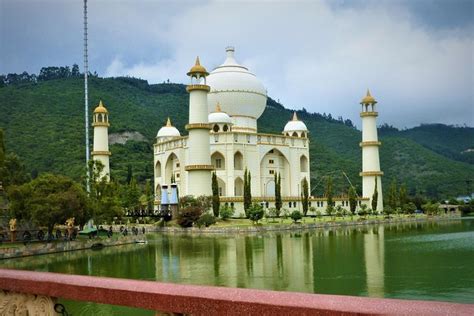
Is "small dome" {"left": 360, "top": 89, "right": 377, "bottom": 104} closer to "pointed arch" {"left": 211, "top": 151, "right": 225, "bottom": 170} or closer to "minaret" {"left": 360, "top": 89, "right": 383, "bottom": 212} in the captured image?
"minaret" {"left": 360, "top": 89, "right": 383, "bottom": 212}

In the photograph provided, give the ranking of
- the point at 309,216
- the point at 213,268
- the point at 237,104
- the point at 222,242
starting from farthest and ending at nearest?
the point at 237,104
the point at 309,216
the point at 222,242
the point at 213,268

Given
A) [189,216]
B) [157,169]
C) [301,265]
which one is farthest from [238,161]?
[301,265]

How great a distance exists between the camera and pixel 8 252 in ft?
57.0

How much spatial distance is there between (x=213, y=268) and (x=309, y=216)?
22.9m

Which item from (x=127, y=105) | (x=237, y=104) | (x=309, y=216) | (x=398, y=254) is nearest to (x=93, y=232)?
(x=398, y=254)

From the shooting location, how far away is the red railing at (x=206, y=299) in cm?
209

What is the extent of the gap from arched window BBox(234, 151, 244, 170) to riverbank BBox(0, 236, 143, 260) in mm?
15097

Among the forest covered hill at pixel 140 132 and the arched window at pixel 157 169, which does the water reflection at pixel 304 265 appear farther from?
the forest covered hill at pixel 140 132

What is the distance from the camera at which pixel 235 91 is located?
4003 centimetres

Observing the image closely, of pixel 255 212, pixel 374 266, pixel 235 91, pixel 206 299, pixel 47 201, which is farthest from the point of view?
pixel 235 91

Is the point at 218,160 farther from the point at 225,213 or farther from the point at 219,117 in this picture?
the point at 225,213

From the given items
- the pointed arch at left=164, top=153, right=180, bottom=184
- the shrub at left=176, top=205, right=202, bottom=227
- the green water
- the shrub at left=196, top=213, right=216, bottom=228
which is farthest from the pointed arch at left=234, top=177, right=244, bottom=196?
the green water

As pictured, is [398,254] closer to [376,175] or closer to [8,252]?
[8,252]

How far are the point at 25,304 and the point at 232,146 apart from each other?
1326 inches
